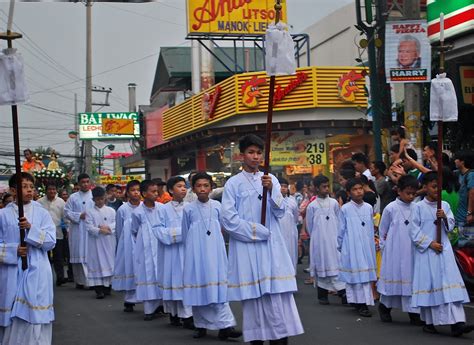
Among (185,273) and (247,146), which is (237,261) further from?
(185,273)

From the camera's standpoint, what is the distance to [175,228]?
942cm

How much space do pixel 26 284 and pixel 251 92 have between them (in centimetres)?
1667

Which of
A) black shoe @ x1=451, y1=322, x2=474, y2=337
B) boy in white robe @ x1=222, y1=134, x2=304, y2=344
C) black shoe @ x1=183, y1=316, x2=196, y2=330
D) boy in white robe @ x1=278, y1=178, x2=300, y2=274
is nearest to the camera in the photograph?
boy in white robe @ x1=222, y1=134, x2=304, y2=344

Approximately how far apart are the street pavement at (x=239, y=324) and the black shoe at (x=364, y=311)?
7cm

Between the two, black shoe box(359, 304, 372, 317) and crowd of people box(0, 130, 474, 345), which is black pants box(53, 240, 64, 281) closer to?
crowd of people box(0, 130, 474, 345)

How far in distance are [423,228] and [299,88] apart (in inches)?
589

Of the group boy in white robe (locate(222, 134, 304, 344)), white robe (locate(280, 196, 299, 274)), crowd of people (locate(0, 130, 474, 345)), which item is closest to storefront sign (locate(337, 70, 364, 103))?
crowd of people (locate(0, 130, 474, 345))

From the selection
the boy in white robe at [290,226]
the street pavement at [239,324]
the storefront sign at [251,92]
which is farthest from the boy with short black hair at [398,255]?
the storefront sign at [251,92]

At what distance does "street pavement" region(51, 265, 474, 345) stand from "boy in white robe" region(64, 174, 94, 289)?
2.47m

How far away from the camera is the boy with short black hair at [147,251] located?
1026cm

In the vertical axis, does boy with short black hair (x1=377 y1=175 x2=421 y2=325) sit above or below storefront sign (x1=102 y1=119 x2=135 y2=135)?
below

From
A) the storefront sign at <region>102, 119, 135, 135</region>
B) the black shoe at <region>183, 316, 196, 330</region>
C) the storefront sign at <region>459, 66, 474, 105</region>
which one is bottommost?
the black shoe at <region>183, 316, 196, 330</region>

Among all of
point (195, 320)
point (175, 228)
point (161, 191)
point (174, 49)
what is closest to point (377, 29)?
point (161, 191)

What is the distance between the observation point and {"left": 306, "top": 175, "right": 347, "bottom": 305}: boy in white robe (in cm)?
1127
